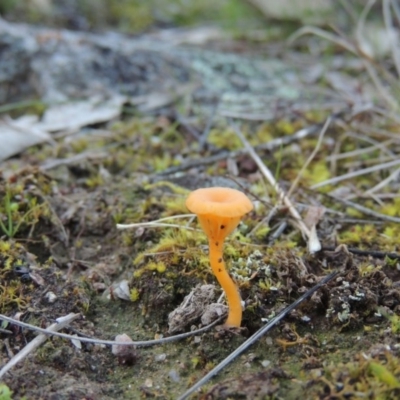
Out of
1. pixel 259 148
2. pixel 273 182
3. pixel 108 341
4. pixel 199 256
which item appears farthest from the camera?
pixel 259 148

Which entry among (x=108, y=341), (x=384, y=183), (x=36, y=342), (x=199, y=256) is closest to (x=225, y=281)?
(x=199, y=256)

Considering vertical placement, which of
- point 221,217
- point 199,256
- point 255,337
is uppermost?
point 221,217

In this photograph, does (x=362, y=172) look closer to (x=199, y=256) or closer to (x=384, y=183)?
(x=384, y=183)

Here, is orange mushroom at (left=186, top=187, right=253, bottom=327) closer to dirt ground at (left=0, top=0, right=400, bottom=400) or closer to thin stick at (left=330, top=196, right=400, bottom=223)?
dirt ground at (left=0, top=0, right=400, bottom=400)

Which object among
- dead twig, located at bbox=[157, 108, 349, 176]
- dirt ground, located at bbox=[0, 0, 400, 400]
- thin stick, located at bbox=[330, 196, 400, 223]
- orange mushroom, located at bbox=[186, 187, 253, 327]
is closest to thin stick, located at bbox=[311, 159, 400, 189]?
dirt ground, located at bbox=[0, 0, 400, 400]

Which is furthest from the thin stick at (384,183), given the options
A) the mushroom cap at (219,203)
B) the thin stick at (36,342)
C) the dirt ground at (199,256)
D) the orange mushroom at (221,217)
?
the thin stick at (36,342)

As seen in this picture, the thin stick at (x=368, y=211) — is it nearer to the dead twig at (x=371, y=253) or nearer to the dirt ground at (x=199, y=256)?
the dirt ground at (x=199, y=256)

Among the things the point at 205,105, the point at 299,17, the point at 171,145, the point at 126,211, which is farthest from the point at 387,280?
the point at 299,17
